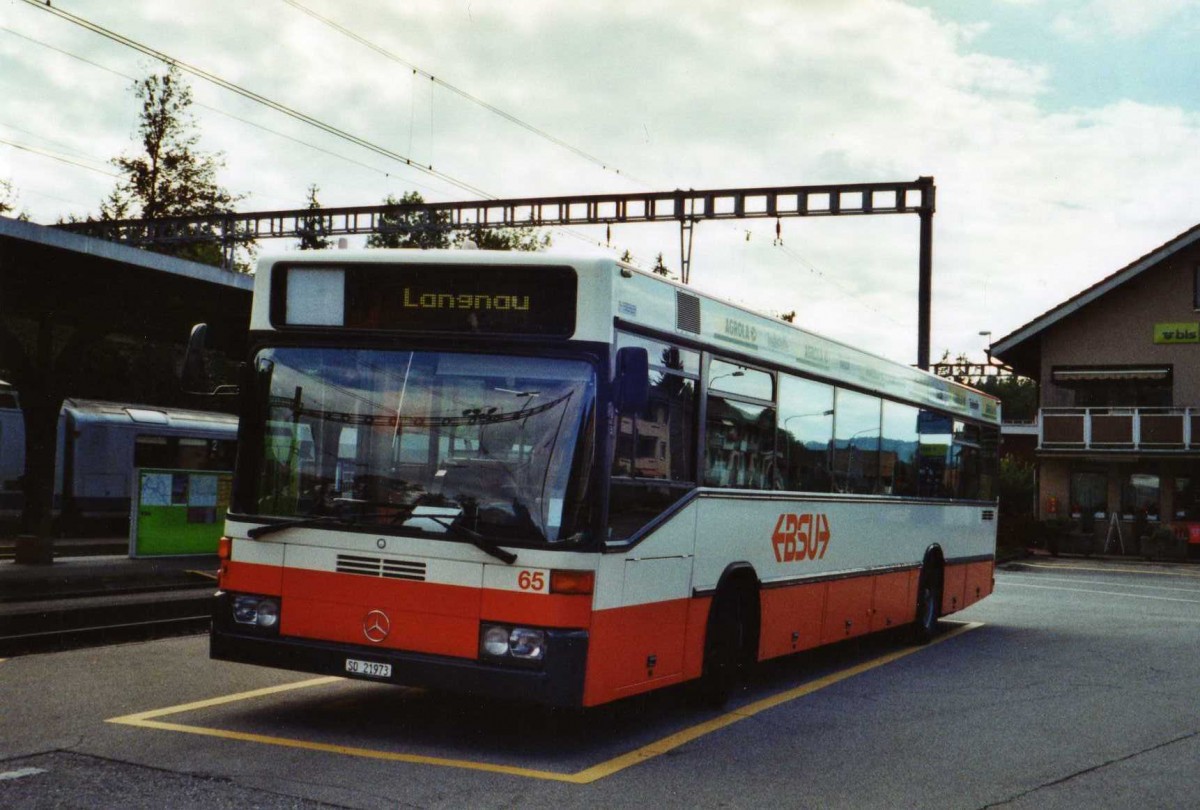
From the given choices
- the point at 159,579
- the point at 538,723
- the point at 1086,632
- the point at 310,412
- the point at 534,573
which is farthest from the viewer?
the point at 159,579

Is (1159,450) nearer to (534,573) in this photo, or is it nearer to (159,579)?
(159,579)

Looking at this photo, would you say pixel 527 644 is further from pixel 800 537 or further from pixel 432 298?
pixel 800 537

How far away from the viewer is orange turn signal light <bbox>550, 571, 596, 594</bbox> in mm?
7180

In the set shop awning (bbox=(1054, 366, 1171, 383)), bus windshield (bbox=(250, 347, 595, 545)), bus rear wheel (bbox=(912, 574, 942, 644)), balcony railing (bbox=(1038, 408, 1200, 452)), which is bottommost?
bus rear wheel (bbox=(912, 574, 942, 644))

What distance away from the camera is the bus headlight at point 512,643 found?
7.19 metres

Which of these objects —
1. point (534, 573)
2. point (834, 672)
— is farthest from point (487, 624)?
point (834, 672)

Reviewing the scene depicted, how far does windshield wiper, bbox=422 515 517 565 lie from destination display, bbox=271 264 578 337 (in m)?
1.07

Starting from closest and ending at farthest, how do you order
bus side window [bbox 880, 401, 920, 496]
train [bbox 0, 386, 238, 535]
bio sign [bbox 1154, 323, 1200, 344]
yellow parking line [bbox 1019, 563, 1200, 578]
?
bus side window [bbox 880, 401, 920, 496]
train [bbox 0, 386, 238, 535]
yellow parking line [bbox 1019, 563, 1200, 578]
bio sign [bbox 1154, 323, 1200, 344]

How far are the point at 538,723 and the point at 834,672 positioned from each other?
13.4 ft

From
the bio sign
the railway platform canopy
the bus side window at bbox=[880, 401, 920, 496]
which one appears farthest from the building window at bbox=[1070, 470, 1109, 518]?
the bus side window at bbox=[880, 401, 920, 496]

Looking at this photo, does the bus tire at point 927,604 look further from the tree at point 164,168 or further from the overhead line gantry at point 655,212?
the tree at point 164,168

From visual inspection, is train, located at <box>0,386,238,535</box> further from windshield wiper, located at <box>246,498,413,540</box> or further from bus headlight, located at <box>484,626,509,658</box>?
bus headlight, located at <box>484,626,509,658</box>

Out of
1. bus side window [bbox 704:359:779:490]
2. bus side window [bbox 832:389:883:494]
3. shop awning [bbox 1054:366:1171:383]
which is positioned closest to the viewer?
bus side window [bbox 704:359:779:490]

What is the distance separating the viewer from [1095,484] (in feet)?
144
